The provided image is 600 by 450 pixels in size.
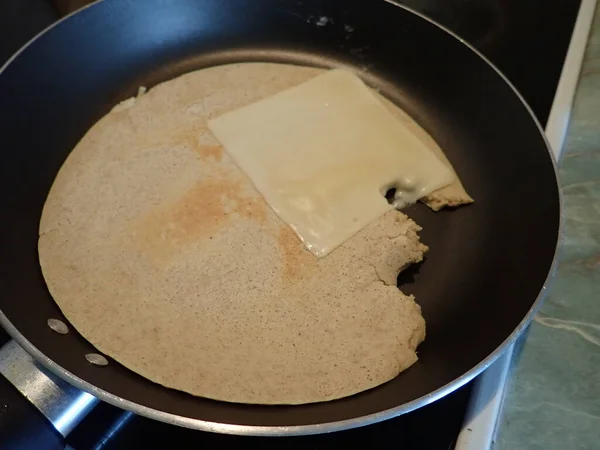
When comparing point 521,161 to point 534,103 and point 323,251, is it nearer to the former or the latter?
point 534,103

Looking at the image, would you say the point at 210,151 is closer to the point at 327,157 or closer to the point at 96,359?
the point at 327,157

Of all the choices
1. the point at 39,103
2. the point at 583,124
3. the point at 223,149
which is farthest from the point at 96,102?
the point at 583,124

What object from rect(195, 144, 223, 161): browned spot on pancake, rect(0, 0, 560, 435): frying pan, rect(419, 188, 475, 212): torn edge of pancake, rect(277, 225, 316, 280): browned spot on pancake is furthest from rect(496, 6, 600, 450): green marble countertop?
rect(195, 144, 223, 161): browned spot on pancake

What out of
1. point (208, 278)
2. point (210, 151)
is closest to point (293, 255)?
point (208, 278)

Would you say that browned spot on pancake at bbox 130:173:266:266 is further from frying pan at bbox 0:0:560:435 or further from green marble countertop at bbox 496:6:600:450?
green marble countertop at bbox 496:6:600:450

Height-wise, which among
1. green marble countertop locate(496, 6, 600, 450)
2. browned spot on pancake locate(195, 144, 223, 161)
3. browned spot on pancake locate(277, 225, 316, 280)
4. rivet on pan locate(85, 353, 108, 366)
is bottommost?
green marble countertop locate(496, 6, 600, 450)
